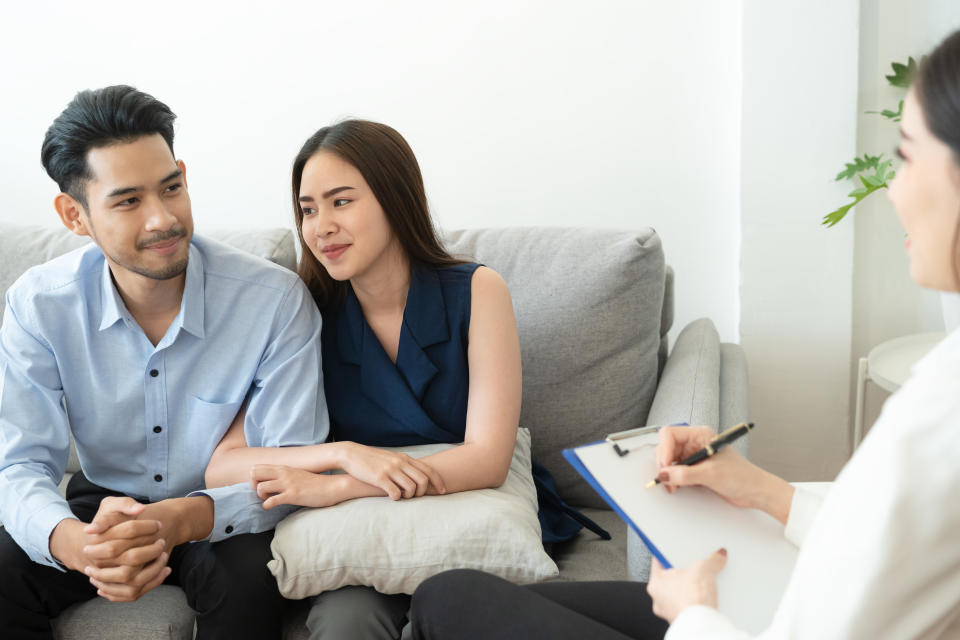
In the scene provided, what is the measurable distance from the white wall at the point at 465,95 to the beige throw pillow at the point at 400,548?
1.09 meters

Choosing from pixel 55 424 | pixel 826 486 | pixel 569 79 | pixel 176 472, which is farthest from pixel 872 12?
pixel 55 424

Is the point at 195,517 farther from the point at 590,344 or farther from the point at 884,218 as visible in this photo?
the point at 884,218

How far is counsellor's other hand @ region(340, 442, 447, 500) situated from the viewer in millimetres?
1335

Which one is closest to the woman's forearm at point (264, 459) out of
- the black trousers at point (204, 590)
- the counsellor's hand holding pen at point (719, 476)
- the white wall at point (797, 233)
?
the black trousers at point (204, 590)

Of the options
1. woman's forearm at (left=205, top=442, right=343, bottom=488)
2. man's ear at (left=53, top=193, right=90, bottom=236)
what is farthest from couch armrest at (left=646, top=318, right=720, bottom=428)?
man's ear at (left=53, top=193, right=90, bottom=236)

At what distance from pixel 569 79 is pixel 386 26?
507 mm

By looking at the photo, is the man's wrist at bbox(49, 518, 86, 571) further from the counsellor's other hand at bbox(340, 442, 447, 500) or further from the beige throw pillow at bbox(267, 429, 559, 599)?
the counsellor's other hand at bbox(340, 442, 447, 500)

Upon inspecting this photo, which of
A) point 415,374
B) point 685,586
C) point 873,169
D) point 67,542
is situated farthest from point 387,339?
point 873,169

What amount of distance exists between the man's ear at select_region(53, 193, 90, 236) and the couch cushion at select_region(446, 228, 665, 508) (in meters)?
0.86

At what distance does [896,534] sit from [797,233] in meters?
1.56

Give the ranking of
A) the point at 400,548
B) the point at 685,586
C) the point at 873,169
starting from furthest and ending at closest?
the point at 873,169, the point at 400,548, the point at 685,586

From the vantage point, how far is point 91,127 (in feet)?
4.65

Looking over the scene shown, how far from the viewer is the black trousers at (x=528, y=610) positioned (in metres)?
1.00

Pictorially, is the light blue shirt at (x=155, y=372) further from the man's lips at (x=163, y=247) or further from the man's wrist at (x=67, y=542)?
the man's wrist at (x=67, y=542)
